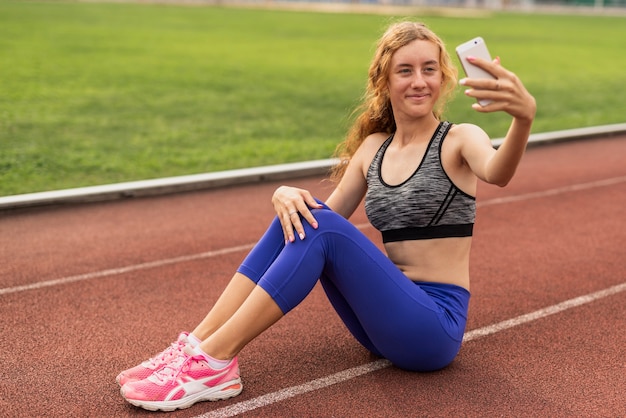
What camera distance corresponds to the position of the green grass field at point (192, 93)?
10.4 metres

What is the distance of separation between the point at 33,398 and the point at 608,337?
3115 millimetres

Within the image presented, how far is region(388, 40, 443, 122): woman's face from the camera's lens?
151 inches

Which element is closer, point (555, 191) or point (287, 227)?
point (287, 227)

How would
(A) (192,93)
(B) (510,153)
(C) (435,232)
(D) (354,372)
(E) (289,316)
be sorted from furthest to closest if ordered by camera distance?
1. (A) (192,93)
2. (E) (289,316)
3. (D) (354,372)
4. (C) (435,232)
5. (B) (510,153)

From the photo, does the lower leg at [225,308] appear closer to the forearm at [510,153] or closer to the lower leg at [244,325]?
the lower leg at [244,325]

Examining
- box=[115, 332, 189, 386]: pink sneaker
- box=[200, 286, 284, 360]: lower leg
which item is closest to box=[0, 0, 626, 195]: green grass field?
box=[200, 286, 284, 360]: lower leg

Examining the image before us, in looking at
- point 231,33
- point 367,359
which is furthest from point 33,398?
point 231,33

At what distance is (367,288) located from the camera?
3693mm

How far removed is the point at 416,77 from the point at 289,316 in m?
1.88

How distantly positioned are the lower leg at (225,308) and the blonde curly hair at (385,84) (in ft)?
3.36

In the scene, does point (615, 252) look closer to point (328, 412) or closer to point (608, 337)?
point (608, 337)

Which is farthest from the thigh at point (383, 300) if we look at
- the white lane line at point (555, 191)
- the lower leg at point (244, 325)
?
the white lane line at point (555, 191)

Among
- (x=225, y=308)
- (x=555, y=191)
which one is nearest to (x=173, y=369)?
(x=225, y=308)

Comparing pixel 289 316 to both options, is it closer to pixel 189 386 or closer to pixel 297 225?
pixel 189 386
